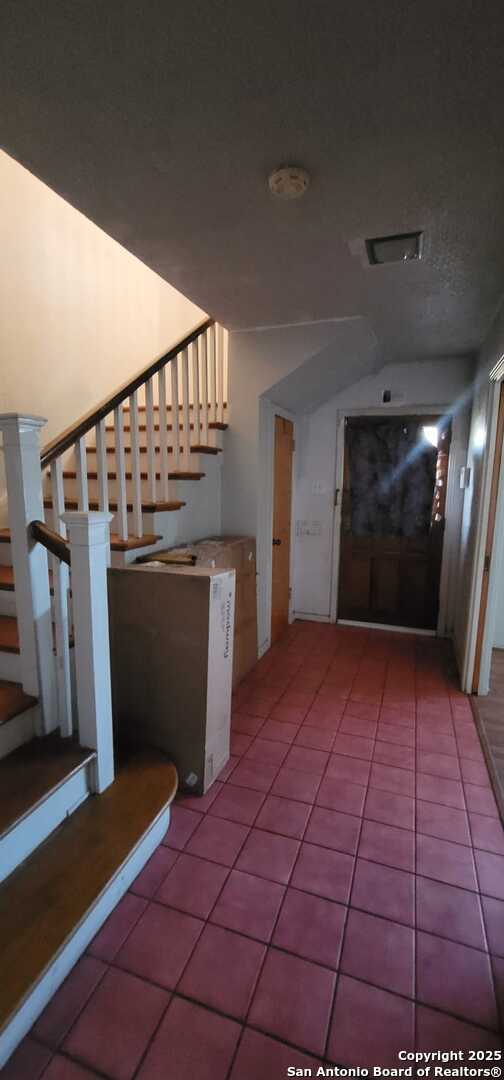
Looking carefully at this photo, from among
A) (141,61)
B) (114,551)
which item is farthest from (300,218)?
(114,551)

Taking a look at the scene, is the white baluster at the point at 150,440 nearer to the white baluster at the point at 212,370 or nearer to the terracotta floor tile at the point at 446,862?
the white baluster at the point at 212,370

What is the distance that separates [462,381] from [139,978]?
4026 millimetres

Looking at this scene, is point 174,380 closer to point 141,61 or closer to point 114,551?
point 114,551

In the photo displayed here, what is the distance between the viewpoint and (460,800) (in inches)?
76.5

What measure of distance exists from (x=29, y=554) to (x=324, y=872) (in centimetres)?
155

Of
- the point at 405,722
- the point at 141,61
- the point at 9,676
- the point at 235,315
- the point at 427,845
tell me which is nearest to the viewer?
the point at 141,61

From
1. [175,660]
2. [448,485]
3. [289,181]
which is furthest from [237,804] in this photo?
[448,485]

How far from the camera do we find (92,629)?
154cm

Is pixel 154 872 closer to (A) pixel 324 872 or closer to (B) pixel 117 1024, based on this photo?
(B) pixel 117 1024

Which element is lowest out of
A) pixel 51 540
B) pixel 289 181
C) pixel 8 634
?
pixel 8 634

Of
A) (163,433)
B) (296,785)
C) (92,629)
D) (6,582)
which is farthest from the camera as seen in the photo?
(163,433)

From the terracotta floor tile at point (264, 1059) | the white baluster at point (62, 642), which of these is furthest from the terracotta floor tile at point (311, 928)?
the white baluster at point (62, 642)

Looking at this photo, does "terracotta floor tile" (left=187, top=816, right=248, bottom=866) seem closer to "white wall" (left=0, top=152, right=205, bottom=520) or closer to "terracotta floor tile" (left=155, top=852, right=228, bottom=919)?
"terracotta floor tile" (left=155, top=852, right=228, bottom=919)

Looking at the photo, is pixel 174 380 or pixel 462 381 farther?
pixel 462 381
